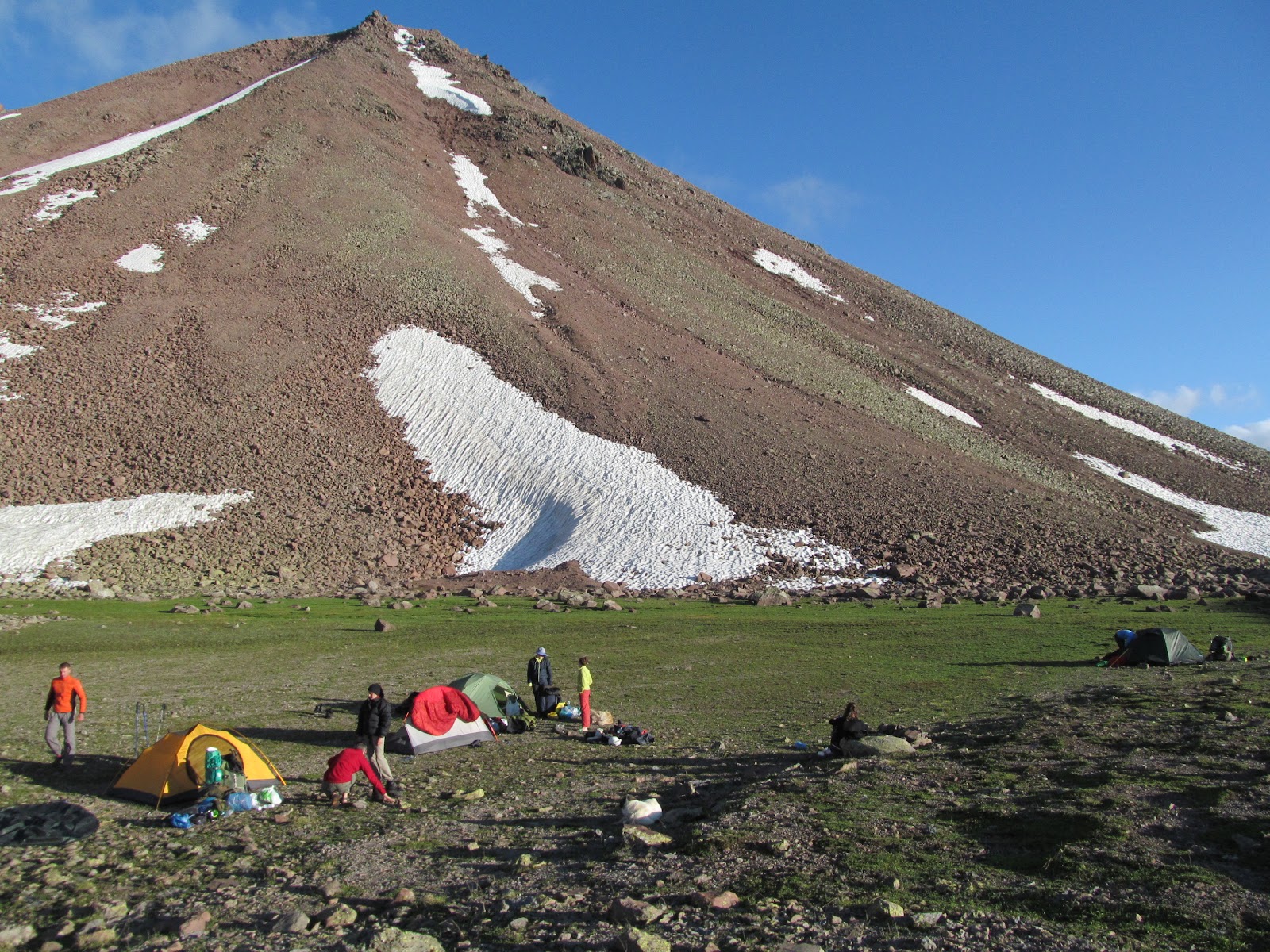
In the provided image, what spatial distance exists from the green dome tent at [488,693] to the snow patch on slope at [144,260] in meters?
54.5

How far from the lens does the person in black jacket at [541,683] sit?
727 inches

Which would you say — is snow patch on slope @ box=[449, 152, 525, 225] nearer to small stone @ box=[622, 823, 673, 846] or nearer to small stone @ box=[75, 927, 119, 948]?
small stone @ box=[622, 823, 673, 846]

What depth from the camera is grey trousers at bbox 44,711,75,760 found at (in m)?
14.0

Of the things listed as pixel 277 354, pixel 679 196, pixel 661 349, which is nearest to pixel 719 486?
pixel 661 349

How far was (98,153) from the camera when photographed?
7625 centimetres

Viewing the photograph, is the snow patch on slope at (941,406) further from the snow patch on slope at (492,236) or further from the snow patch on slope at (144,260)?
the snow patch on slope at (144,260)

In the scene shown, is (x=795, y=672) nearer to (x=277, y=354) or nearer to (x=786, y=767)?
(x=786, y=767)

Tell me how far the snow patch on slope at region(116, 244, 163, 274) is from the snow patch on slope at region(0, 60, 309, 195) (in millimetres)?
15496

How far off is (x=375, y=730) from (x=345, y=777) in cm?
82

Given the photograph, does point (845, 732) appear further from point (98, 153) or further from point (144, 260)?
point (98, 153)

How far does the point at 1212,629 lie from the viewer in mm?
29234

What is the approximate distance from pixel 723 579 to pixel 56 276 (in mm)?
51075

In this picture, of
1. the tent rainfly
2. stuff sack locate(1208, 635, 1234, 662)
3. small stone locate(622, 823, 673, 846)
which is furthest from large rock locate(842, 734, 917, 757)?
stuff sack locate(1208, 635, 1234, 662)

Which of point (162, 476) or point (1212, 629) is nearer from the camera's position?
point (1212, 629)
